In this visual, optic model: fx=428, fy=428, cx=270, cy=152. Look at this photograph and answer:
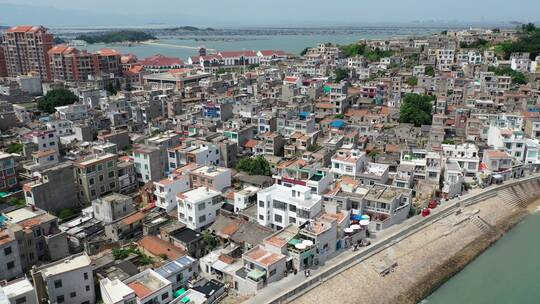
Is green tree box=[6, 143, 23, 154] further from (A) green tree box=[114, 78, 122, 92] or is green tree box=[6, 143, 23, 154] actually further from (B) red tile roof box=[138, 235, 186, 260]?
(A) green tree box=[114, 78, 122, 92]

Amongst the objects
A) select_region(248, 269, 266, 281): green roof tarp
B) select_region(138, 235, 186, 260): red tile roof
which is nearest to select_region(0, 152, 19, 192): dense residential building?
select_region(138, 235, 186, 260): red tile roof

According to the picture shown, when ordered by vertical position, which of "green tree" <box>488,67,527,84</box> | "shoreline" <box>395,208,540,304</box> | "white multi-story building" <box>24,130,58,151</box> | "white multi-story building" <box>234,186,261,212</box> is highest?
"green tree" <box>488,67,527,84</box>

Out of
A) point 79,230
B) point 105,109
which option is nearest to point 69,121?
point 105,109

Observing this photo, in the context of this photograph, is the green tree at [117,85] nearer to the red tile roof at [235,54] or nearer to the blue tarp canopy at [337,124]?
the red tile roof at [235,54]

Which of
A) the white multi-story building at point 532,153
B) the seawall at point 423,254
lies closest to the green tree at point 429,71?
the white multi-story building at point 532,153

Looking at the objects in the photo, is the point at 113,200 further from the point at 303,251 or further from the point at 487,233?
the point at 487,233
